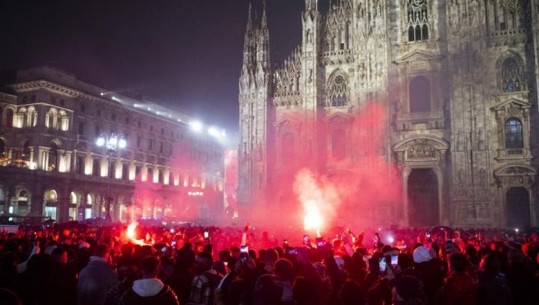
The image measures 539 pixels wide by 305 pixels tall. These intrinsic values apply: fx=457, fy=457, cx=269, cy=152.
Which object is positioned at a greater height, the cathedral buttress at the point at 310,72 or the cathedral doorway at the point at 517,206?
the cathedral buttress at the point at 310,72

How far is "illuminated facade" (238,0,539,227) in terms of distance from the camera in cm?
3612

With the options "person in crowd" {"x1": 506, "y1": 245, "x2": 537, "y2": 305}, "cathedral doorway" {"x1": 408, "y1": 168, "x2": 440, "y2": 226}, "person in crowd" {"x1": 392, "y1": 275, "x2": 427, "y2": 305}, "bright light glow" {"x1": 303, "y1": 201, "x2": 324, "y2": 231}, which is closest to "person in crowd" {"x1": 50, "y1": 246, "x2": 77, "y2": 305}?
"person in crowd" {"x1": 392, "y1": 275, "x2": 427, "y2": 305}

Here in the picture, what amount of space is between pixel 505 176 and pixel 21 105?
50124 mm

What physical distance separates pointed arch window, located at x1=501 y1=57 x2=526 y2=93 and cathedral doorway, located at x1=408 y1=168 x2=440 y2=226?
29.5 feet

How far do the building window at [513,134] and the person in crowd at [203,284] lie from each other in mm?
35716

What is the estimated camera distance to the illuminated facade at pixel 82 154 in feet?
163

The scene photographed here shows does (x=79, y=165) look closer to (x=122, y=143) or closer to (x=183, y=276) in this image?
(x=122, y=143)

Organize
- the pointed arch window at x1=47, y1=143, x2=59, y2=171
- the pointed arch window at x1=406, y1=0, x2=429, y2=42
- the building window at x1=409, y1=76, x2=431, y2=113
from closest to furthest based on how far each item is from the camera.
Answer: the building window at x1=409, y1=76, x2=431, y2=113, the pointed arch window at x1=406, y1=0, x2=429, y2=42, the pointed arch window at x1=47, y1=143, x2=59, y2=171

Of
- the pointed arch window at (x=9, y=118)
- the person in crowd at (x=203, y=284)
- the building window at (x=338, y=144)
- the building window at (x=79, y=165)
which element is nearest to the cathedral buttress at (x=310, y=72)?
the building window at (x=338, y=144)

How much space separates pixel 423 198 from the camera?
39.5 m

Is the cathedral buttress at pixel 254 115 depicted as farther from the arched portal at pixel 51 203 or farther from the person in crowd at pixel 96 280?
the person in crowd at pixel 96 280

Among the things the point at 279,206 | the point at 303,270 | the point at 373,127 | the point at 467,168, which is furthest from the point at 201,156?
the point at 303,270

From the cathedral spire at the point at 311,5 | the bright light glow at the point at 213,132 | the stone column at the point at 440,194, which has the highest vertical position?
the cathedral spire at the point at 311,5

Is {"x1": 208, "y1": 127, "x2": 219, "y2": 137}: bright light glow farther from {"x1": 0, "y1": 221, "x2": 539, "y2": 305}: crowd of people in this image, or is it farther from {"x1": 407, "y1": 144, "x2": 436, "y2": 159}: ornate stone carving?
{"x1": 0, "y1": 221, "x2": 539, "y2": 305}: crowd of people
